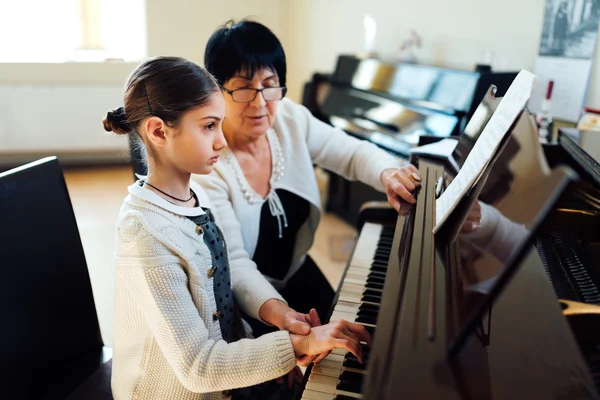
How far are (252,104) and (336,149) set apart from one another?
41 cm

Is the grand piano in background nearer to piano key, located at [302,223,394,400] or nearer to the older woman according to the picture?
the older woman

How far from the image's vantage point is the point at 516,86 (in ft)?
3.36

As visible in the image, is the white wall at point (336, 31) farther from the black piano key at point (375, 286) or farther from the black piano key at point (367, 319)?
the black piano key at point (367, 319)

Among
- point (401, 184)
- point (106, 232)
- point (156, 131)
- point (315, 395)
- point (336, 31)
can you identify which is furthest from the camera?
point (336, 31)

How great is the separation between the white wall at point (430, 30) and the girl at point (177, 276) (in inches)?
83.6

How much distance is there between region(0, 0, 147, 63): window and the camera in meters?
4.71

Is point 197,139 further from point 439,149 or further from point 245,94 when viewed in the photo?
point 439,149

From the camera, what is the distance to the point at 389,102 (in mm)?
3188

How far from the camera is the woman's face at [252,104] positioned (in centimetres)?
143

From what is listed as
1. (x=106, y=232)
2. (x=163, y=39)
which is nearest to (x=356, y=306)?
(x=106, y=232)

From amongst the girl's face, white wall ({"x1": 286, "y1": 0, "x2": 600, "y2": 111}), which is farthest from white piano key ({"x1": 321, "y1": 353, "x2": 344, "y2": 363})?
white wall ({"x1": 286, "y1": 0, "x2": 600, "y2": 111})

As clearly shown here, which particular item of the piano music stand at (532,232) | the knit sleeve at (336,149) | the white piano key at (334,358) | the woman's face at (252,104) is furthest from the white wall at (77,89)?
the piano music stand at (532,232)

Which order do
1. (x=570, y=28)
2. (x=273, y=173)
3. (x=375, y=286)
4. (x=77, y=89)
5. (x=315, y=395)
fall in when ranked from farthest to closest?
1. (x=77, y=89)
2. (x=570, y=28)
3. (x=273, y=173)
4. (x=375, y=286)
5. (x=315, y=395)

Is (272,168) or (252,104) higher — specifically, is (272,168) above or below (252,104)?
below
